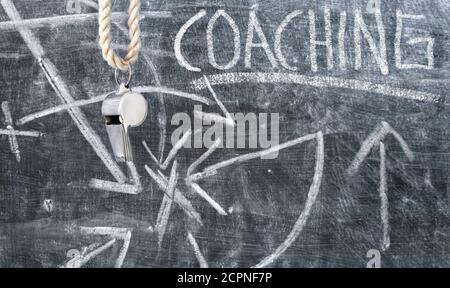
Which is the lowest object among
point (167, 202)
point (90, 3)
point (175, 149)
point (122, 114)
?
point (167, 202)

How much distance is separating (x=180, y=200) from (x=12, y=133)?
16.3 inches

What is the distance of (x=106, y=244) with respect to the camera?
1474mm

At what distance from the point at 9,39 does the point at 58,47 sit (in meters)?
0.11

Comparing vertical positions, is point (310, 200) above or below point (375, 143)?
below

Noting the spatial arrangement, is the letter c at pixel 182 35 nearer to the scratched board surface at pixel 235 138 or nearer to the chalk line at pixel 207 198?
the scratched board surface at pixel 235 138

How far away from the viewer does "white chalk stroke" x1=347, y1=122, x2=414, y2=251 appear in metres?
1.45

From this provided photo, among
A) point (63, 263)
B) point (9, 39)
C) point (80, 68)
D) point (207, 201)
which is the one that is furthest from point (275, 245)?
point (9, 39)

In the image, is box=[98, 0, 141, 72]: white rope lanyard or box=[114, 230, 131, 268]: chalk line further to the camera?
box=[114, 230, 131, 268]: chalk line

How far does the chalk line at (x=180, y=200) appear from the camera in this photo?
1.46 m

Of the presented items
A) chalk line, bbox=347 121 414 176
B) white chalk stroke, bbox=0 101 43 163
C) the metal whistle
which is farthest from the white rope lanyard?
chalk line, bbox=347 121 414 176

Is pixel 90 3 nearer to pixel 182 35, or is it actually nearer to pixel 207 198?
pixel 182 35

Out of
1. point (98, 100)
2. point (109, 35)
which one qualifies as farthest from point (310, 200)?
point (109, 35)

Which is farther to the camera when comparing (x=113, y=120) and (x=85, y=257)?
(x=85, y=257)

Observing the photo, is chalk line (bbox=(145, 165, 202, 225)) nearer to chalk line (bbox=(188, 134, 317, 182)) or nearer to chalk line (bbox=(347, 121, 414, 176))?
chalk line (bbox=(188, 134, 317, 182))
